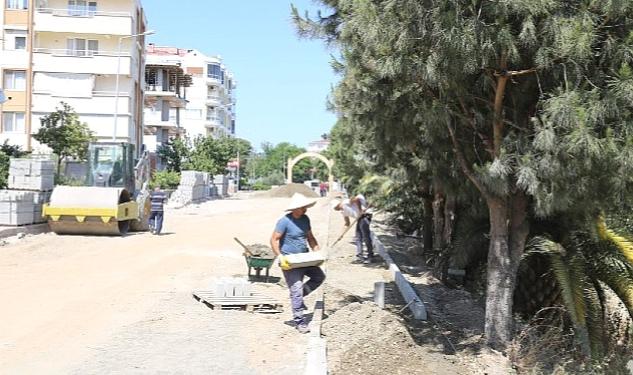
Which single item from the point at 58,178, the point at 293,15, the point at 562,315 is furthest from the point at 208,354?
the point at 58,178

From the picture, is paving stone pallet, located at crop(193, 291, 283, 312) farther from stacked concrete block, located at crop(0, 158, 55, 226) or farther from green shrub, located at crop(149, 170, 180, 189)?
green shrub, located at crop(149, 170, 180, 189)

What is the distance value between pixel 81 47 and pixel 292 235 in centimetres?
4434

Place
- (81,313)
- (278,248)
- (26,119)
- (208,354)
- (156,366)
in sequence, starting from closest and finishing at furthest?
(156,366) < (208,354) < (278,248) < (81,313) < (26,119)

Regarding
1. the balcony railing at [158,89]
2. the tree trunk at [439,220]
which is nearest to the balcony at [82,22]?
the balcony railing at [158,89]

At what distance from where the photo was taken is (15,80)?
47188 millimetres

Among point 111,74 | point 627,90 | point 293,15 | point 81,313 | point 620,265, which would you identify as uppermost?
point 111,74

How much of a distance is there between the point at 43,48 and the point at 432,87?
46.4 metres

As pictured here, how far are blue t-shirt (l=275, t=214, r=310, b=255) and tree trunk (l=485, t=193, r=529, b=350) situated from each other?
225 cm

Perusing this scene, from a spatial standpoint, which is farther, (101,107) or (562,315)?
(101,107)

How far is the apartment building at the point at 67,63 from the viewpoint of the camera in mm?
46844

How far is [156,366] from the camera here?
6516 millimetres

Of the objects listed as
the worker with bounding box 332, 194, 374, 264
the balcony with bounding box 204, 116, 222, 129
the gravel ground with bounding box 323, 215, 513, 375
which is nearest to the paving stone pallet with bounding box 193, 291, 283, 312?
the gravel ground with bounding box 323, 215, 513, 375

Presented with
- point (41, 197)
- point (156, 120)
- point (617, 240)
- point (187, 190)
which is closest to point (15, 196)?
point (41, 197)

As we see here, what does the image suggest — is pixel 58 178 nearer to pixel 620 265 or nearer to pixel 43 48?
pixel 620 265
